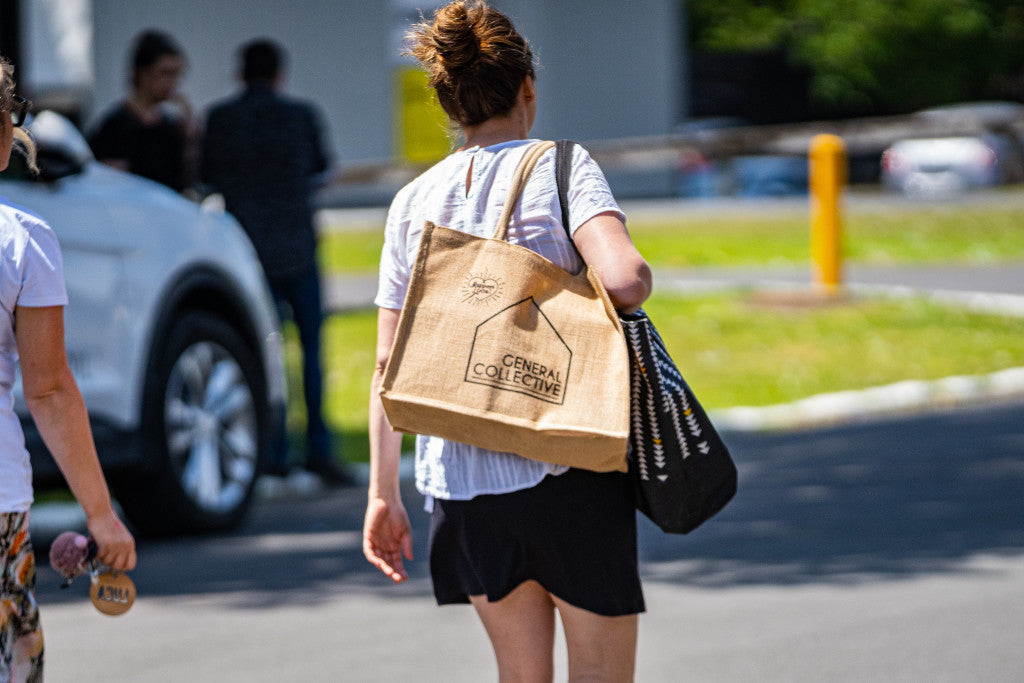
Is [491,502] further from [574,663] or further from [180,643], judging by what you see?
[180,643]

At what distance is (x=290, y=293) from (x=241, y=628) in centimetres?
296

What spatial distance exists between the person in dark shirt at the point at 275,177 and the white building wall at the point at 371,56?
553 inches

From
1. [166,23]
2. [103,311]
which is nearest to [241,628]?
[103,311]

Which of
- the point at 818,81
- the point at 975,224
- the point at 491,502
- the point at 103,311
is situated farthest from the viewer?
the point at 818,81

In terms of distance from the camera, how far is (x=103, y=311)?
609cm

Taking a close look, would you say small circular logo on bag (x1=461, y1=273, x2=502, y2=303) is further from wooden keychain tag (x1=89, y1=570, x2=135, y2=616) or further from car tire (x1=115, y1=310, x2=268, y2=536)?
car tire (x1=115, y1=310, x2=268, y2=536)

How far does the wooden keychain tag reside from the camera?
2.99 meters

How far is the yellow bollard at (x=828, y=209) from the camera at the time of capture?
13.7 metres

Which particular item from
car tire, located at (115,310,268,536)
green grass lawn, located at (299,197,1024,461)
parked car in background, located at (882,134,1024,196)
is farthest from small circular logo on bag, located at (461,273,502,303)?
parked car in background, located at (882,134,1024,196)

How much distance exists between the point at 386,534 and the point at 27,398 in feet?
2.53

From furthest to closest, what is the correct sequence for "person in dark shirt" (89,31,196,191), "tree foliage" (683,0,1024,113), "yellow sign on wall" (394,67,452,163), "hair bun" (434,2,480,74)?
"tree foliage" (683,0,1024,113), "yellow sign on wall" (394,67,452,163), "person in dark shirt" (89,31,196,191), "hair bun" (434,2,480,74)

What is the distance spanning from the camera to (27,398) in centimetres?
279

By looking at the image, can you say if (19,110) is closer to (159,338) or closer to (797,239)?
(159,338)

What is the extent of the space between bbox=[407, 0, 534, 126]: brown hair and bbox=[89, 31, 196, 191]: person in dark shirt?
544 centimetres
